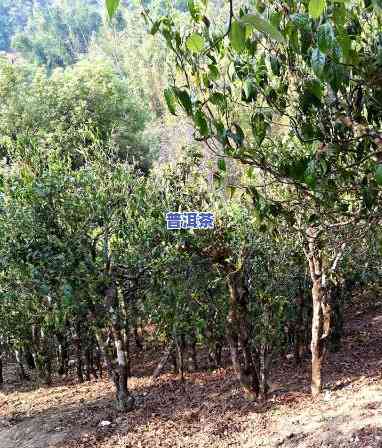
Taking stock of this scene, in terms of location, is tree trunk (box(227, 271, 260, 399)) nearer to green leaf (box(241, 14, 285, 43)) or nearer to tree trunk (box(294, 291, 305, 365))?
tree trunk (box(294, 291, 305, 365))

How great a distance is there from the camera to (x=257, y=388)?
7074 millimetres

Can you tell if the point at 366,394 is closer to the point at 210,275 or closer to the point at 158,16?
the point at 210,275

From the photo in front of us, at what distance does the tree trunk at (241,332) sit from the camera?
21.8 ft

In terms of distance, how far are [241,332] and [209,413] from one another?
1.21 meters

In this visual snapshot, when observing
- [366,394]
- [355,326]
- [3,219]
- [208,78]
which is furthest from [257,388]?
A: [208,78]

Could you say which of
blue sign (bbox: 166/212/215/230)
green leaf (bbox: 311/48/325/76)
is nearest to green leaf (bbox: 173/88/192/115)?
green leaf (bbox: 311/48/325/76)

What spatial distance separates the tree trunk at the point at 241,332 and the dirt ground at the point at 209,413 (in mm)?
305

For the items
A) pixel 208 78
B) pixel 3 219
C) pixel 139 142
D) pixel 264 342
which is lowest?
pixel 264 342

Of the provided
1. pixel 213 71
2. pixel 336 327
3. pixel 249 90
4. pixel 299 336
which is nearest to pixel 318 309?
pixel 299 336

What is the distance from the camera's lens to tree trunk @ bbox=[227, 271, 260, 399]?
664 centimetres

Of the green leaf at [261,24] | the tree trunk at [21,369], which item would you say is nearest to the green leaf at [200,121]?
the green leaf at [261,24]

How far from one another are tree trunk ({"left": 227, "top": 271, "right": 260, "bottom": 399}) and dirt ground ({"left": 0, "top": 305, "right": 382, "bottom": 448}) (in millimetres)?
305

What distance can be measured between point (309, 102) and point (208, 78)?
411 mm

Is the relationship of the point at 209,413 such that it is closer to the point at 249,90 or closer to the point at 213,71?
the point at 249,90
